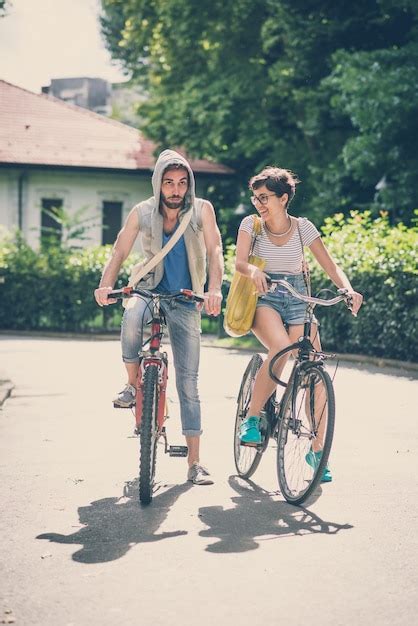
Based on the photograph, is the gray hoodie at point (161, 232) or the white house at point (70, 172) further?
the white house at point (70, 172)

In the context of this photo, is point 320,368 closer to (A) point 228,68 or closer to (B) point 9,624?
(B) point 9,624

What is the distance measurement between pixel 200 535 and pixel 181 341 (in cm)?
158

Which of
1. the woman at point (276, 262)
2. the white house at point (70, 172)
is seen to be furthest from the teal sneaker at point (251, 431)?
the white house at point (70, 172)

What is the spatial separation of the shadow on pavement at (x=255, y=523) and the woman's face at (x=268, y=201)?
1707mm

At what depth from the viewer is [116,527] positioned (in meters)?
5.82

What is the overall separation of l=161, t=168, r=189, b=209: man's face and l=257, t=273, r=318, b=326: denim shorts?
0.73 meters

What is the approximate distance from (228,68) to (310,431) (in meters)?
25.1

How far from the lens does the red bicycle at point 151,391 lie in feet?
20.8

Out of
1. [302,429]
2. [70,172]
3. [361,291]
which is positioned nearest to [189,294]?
[302,429]

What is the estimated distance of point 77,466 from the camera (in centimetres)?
775

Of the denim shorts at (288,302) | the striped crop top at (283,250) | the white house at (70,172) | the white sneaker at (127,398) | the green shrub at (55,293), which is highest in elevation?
the white house at (70,172)

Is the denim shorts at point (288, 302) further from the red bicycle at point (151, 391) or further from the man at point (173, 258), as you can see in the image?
the red bicycle at point (151, 391)

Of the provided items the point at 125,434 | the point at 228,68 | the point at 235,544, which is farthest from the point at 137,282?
the point at 228,68

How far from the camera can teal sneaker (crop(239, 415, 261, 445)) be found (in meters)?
6.70
